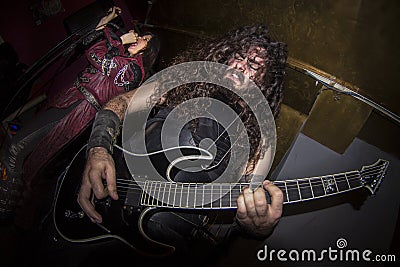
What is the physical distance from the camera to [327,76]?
1406 millimetres

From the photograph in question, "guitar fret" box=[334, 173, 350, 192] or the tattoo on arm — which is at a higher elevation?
the tattoo on arm

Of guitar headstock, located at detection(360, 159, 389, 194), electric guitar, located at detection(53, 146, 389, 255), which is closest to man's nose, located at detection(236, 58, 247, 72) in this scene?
electric guitar, located at detection(53, 146, 389, 255)

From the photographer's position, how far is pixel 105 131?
128cm

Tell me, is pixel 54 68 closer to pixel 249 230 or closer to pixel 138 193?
pixel 138 193

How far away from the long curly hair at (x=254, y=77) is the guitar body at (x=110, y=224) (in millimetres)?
476

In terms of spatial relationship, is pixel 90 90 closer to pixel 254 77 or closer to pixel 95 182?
pixel 95 182

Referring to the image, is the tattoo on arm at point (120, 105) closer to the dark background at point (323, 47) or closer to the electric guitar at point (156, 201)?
the electric guitar at point (156, 201)

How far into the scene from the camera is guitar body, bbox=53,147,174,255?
1.18 m

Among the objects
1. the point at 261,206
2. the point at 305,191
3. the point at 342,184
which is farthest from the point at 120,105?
the point at 342,184

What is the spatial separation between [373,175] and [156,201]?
88 centimetres

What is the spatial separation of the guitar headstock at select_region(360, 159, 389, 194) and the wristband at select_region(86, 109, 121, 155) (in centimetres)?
106

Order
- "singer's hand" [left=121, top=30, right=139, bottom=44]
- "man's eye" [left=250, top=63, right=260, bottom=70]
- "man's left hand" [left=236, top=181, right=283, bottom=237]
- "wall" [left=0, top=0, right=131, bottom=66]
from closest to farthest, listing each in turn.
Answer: "man's left hand" [left=236, top=181, right=283, bottom=237] < "man's eye" [left=250, top=63, right=260, bottom=70] < "singer's hand" [left=121, top=30, right=139, bottom=44] < "wall" [left=0, top=0, right=131, bottom=66]

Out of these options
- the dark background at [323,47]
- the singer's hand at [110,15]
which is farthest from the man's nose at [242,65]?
the singer's hand at [110,15]

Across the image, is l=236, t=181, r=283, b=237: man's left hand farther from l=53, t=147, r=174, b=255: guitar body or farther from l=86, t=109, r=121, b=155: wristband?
l=86, t=109, r=121, b=155: wristband
